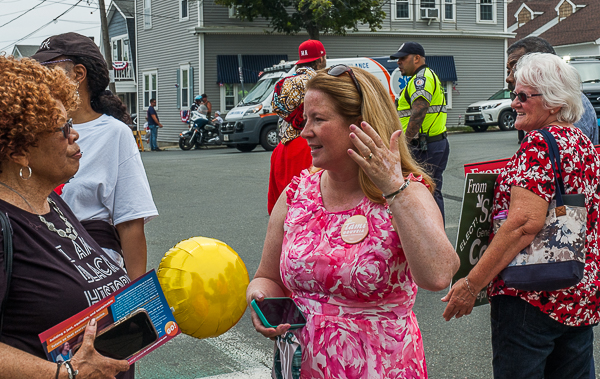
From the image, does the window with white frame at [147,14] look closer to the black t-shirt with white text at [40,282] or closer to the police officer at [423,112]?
the police officer at [423,112]

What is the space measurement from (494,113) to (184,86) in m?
13.8

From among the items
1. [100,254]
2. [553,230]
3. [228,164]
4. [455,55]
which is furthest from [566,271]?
[455,55]

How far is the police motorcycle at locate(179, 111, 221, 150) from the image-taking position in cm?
2264

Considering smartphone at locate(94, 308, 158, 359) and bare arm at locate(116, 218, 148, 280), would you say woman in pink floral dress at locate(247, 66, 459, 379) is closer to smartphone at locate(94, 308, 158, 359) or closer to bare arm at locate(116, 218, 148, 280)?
smartphone at locate(94, 308, 158, 359)

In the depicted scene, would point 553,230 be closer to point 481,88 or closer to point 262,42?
point 262,42

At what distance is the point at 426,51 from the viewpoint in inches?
1234

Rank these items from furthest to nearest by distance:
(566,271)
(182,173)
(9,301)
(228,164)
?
1. (228,164)
2. (182,173)
3. (566,271)
4. (9,301)

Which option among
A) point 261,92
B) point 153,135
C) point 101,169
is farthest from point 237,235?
point 153,135

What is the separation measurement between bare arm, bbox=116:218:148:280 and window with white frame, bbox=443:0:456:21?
102ft

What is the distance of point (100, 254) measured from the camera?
87.8 inches

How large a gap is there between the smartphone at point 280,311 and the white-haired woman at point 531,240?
0.87m

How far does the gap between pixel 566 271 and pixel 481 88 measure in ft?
104

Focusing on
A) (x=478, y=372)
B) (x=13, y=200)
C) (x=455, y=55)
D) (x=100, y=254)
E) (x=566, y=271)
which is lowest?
(x=478, y=372)

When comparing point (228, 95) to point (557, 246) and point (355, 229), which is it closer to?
point (557, 246)
